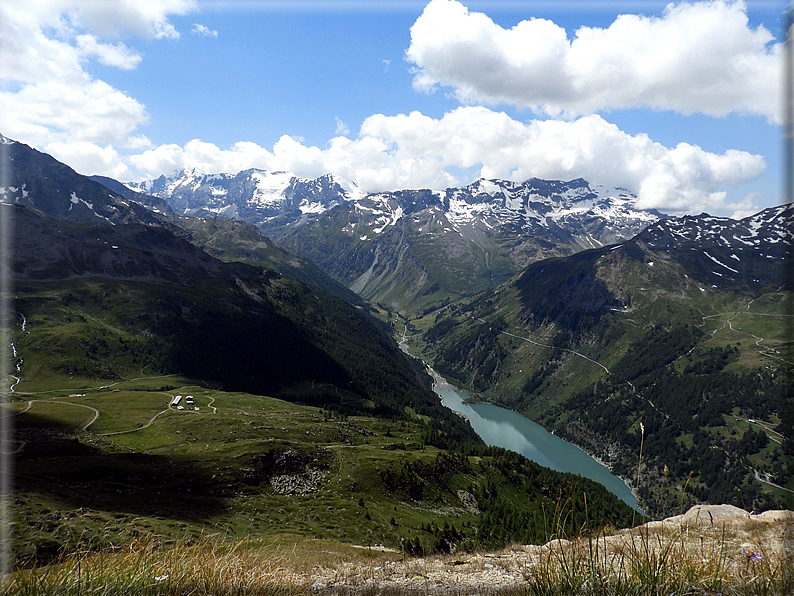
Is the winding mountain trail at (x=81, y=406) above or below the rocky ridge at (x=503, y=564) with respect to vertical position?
below

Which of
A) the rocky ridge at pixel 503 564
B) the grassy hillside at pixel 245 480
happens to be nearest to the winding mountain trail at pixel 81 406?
the grassy hillside at pixel 245 480

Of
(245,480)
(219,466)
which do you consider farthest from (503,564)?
(219,466)

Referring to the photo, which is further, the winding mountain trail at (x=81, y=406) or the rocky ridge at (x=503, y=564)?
the winding mountain trail at (x=81, y=406)

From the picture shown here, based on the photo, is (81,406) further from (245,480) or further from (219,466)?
(245,480)

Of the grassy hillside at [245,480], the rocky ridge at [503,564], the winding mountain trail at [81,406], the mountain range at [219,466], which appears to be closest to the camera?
the rocky ridge at [503,564]

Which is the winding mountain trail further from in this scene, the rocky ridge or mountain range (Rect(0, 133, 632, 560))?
the rocky ridge

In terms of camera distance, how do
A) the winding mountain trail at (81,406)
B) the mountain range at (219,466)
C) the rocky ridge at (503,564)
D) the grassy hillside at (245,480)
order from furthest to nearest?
1. the winding mountain trail at (81,406)
2. the grassy hillside at (245,480)
3. the mountain range at (219,466)
4. the rocky ridge at (503,564)

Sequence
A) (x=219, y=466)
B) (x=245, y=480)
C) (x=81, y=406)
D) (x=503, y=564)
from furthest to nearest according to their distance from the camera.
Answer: (x=81, y=406)
(x=219, y=466)
(x=245, y=480)
(x=503, y=564)

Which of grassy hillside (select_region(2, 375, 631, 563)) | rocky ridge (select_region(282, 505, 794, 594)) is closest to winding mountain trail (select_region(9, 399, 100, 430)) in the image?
grassy hillside (select_region(2, 375, 631, 563))

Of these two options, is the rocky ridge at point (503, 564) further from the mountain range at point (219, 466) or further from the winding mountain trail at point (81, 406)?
the winding mountain trail at point (81, 406)

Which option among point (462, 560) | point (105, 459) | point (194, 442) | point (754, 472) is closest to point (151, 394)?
point (194, 442)

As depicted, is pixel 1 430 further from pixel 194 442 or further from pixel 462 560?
pixel 462 560
